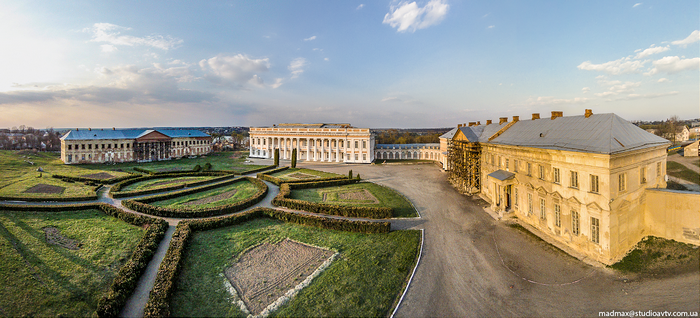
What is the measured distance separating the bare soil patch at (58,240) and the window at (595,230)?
3396 cm

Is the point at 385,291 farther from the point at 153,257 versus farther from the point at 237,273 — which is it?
the point at 153,257

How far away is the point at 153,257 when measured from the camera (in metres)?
16.6

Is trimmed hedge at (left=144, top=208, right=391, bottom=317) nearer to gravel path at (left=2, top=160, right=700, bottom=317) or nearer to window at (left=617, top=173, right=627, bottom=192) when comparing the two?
gravel path at (left=2, top=160, right=700, bottom=317)

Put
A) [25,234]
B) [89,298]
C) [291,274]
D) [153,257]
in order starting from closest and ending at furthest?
[89,298]
[291,274]
[153,257]
[25,234]

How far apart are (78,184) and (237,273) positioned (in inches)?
1436

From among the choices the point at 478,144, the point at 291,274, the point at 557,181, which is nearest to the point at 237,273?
the point at 291,274

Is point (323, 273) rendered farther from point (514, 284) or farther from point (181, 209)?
point (181, 209)

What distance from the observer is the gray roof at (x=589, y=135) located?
16925 millimetres

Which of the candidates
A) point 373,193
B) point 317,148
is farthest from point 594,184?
point 317,148

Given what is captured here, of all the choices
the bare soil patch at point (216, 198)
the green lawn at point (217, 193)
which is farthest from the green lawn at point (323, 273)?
the bare soil patch at point (216, 198)

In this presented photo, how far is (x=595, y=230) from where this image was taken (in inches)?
672

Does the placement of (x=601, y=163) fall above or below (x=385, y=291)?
above

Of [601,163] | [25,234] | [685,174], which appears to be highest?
[601,163]

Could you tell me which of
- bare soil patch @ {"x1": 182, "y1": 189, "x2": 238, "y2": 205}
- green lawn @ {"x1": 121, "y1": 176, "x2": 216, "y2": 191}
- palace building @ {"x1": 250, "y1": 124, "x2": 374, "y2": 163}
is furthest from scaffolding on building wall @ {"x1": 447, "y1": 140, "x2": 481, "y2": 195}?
green lawn @ {"x1": 121, "y1": 176, "x2": 216, "y2": 191}
